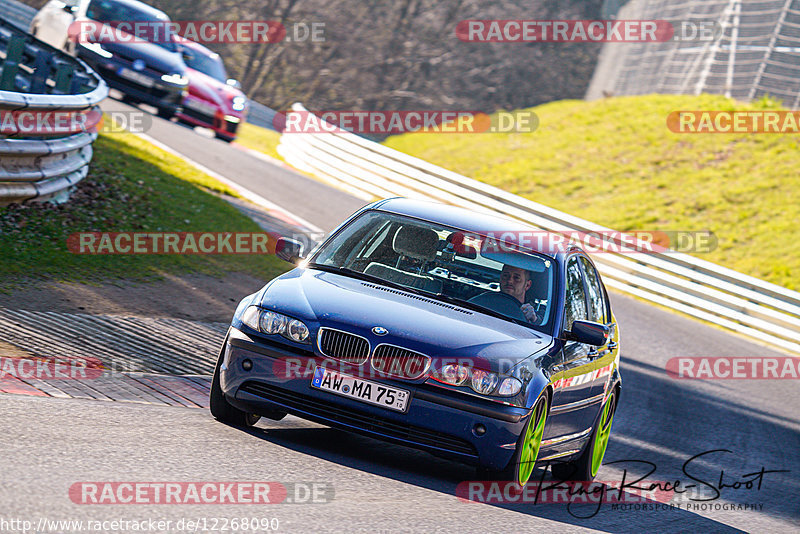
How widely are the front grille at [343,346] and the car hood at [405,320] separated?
1.6 inches

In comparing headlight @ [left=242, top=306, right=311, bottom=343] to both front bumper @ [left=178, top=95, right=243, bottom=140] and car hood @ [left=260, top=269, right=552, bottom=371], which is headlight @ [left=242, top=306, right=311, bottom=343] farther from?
front bumper @ [left=178, top=95, right=243, bottom=140]

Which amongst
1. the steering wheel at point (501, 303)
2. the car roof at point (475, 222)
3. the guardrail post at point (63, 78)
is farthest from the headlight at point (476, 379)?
the guardrail post at point (63, 78)

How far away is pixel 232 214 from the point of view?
15.8 m

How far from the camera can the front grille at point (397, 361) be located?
19.9 feet

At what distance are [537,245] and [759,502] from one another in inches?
111

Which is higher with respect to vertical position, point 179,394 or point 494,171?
point 179,394

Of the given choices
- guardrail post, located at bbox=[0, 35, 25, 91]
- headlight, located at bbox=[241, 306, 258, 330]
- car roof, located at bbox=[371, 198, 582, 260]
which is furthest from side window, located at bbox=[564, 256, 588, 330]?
guardrail post, located at bbox=[0, 35, 25, 91]

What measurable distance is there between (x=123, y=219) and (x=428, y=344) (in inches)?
286

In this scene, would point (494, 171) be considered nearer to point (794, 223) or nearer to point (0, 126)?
point (794, 223)

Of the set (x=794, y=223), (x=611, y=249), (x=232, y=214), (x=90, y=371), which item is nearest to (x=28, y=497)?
(x=90, y=371)

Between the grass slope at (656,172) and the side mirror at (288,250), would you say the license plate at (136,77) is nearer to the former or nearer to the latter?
the grass slope at (656,172)

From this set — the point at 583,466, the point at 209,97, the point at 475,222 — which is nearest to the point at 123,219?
the point at 475,222

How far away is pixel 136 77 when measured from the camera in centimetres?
2142

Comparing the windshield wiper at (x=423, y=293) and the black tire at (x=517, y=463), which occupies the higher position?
the windshield wiper at (x=423, y=293)
